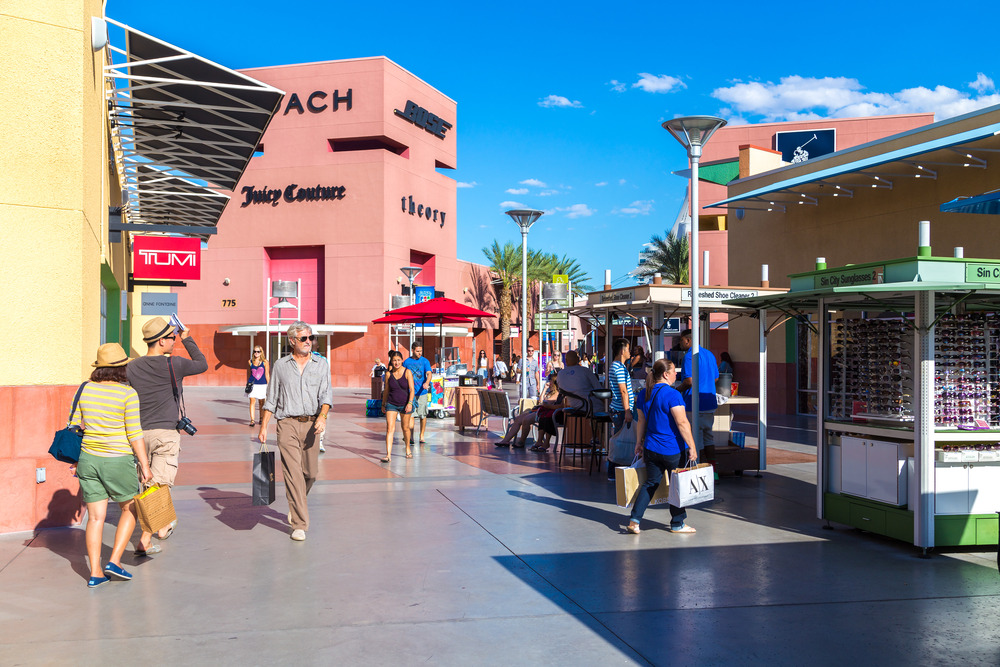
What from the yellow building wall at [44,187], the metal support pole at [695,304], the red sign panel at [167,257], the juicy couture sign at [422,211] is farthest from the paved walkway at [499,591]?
the juicy couture sign at [422,211]

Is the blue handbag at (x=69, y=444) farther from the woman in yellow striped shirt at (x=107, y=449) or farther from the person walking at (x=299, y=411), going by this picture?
the person walking at (x=299, y=411)

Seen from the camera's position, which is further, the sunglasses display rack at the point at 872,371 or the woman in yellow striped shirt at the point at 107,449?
the sunglasses display rack at the point at 872,371

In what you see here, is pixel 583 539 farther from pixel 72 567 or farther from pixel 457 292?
pixel 457 292

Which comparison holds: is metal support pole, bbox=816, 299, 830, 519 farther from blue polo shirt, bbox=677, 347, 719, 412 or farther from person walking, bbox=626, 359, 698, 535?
blue polo shirt, bbox=677, 347, 719, 412

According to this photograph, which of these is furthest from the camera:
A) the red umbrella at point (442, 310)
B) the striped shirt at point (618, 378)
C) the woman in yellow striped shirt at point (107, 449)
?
the red umbrella at point (442, 310)

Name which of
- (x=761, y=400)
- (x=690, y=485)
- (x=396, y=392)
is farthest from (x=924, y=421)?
(x=396, y=392)

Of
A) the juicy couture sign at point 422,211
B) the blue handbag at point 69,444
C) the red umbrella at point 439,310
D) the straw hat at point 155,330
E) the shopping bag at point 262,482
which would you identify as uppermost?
the juicy couture sign at point 422,211

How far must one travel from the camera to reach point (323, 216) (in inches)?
1583

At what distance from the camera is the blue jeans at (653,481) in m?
7.68

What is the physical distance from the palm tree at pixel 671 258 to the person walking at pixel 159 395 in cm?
3829

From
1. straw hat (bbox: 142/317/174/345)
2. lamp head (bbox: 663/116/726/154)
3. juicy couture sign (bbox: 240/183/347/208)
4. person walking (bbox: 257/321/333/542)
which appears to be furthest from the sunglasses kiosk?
juicy couture sign (bbox: 240/183/347/208)

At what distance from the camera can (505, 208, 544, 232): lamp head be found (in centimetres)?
1625

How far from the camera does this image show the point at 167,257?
12.7m

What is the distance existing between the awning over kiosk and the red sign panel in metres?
1.19
